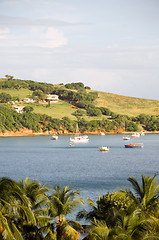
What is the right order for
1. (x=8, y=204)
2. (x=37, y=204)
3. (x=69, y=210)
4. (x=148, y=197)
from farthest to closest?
(x=148, y=197) < (x=69, y=210) < (x=37, y=204) < (x=8, y=204)

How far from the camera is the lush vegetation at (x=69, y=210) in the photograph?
20.3m

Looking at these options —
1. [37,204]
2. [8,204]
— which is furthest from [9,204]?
[37,204]

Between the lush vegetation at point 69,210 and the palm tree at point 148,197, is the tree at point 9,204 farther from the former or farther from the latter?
the palm tree at point 148,197

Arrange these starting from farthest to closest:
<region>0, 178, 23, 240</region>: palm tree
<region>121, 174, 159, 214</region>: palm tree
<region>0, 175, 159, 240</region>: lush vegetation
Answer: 1. <region>121, 174, 159, 214</region>: palm tree
2. <region>0, 175, 159, 240</region>: lush vegetation
3. <region>0, 178, 23, 240</region>: palm tree

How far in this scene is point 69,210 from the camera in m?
25.8

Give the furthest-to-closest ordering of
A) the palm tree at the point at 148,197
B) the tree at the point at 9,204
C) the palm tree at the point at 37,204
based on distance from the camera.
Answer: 1. the palm tree at the point at 148,197
2. the palm tree at the point at 37,204
3. the tree at the point at 9,204

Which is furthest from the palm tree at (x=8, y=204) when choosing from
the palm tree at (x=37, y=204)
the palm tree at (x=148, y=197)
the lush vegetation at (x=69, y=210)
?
the palm tree at (x=148, y=197)

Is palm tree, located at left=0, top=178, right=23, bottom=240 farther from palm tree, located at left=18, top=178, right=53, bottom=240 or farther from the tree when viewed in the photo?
palm tree, located at left=18, top=178, right=53, bottom=240

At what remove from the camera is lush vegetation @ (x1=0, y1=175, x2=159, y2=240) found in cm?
2034

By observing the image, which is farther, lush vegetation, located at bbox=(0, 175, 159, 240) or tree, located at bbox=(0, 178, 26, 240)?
lush vegetation, located at bbox=(0, 175, 159, 240)

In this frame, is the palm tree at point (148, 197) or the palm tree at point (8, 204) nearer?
the palm tree at point (8, 204)

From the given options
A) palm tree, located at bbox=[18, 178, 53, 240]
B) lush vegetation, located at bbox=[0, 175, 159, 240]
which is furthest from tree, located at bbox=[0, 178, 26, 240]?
palm tree, located at bbox=[18, 178, 53, 240]

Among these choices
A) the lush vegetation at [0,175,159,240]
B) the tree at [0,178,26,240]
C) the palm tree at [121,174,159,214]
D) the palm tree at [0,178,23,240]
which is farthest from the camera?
the palm tree at [121,174,159,214]

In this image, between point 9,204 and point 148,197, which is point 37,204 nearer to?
point 9,204
